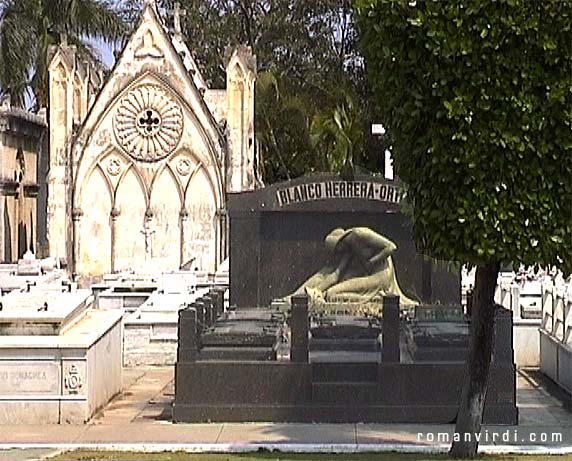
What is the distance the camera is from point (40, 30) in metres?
46.1

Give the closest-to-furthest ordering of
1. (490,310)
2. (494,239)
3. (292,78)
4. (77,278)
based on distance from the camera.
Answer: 1. (494,239)
2. (490,310)
3. (77,278)
4. (292,78)

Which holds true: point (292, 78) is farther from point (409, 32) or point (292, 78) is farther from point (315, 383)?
point (409, 32)

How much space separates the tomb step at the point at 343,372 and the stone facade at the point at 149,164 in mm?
20413

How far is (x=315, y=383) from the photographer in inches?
575

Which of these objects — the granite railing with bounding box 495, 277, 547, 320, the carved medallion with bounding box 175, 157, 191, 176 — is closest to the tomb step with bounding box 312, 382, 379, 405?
the granite railing with bounding box 495, 277, 547, 320

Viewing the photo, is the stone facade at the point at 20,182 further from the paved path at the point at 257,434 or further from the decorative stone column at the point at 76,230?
the paved path at the point at 257,434

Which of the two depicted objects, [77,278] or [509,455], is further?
[77,278]

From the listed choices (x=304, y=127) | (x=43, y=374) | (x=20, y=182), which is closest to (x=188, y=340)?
(x=43, y=374)

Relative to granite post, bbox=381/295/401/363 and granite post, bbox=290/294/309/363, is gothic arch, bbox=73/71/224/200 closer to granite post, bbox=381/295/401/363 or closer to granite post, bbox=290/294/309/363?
granite post, bbox=290/294/309/363

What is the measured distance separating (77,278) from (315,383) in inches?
832

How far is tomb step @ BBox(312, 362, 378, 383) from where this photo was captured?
1462 centimetres

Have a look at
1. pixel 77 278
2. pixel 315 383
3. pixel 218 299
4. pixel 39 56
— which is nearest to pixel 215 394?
pixel 315 383

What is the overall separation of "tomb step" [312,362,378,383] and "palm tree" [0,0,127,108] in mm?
32388

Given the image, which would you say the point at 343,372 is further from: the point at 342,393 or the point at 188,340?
the point at 188,340
